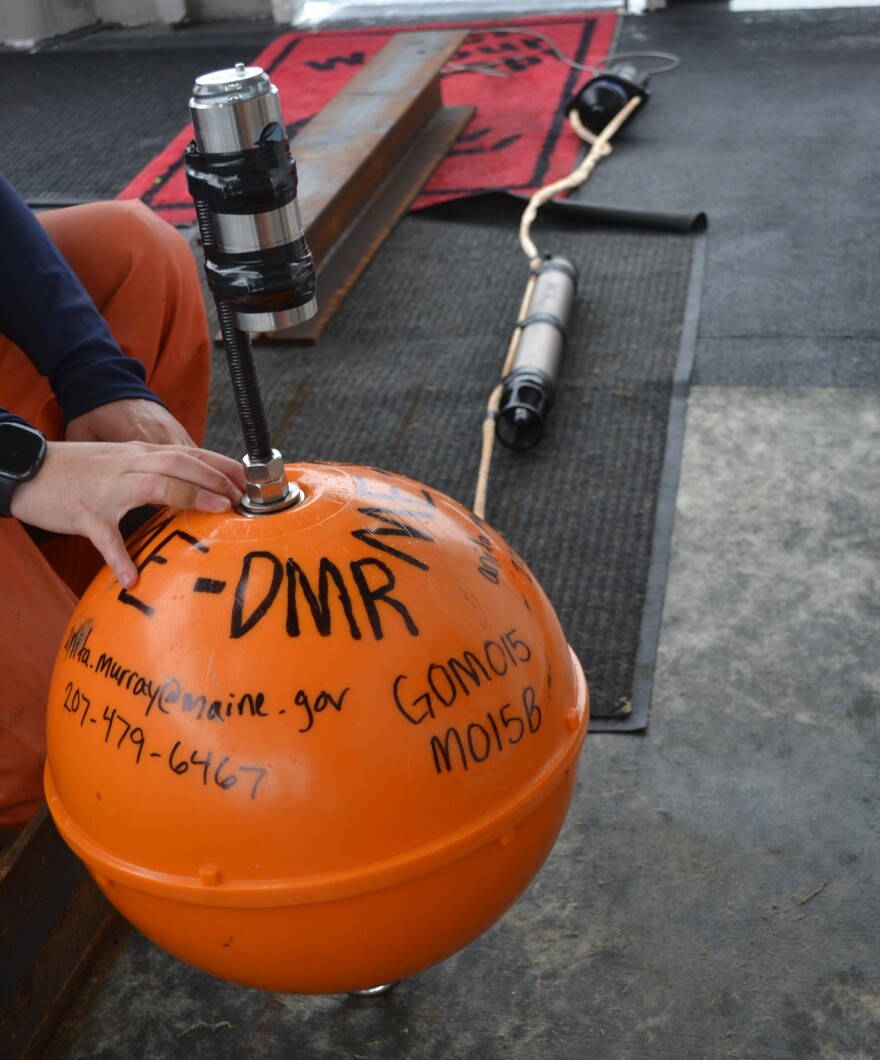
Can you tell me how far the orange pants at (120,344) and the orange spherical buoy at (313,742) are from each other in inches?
9.2

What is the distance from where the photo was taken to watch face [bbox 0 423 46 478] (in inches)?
41.4

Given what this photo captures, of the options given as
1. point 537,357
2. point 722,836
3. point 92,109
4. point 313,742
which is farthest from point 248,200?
point 92,109

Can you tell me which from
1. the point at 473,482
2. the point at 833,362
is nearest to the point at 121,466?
the point at 473,482

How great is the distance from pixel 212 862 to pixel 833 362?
1.90 metres

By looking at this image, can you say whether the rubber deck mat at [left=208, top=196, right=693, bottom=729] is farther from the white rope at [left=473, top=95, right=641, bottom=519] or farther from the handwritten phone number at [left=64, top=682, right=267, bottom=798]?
the handwritten phone number at [left=64, top=682, right=267, bottom=798]

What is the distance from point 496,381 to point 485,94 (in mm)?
2133

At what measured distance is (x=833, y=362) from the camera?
2.40 m

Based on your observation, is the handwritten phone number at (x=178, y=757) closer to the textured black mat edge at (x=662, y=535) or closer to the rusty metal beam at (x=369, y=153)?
the textured black mat edge at (x=662, y=535)

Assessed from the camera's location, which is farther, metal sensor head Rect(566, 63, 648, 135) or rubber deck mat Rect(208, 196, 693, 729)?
metal sensor head Rect(566, 63, 648, 135)

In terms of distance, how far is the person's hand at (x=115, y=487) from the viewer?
99 cm

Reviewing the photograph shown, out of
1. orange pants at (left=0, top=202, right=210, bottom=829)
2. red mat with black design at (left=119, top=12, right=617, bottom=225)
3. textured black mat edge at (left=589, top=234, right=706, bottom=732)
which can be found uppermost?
orange pants at (left=0, top=202, right=210, bottom=829)

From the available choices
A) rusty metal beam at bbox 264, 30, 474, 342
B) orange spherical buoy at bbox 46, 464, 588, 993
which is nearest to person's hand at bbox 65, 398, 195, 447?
orange spherical buoy at bbox 46, 464, 588, 993

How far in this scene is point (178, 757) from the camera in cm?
89

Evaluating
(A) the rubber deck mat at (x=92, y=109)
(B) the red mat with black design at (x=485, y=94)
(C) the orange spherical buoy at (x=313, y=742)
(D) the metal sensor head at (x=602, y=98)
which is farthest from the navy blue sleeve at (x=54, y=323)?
(D) the metal sensor head at (x=602, y=98)
